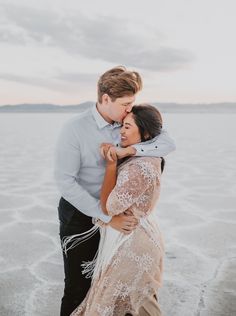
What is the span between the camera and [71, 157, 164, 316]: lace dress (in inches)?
81.4

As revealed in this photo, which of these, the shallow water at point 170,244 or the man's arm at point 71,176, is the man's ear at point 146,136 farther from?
the shallow water at point 170,244

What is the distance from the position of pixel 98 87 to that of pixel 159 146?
38 cm

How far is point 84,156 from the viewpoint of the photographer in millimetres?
2266

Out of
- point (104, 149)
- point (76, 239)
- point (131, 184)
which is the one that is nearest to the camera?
point (131, 184)

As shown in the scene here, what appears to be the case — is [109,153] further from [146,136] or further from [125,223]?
[125,223]

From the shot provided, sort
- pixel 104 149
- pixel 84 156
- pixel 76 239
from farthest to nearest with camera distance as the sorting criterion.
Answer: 1. pixel 76 239
2. pixel 84 156
3. pixel 104 149

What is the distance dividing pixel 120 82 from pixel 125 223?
0.61m

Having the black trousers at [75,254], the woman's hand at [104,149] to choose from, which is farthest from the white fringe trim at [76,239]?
the woman's hand at [104,149]

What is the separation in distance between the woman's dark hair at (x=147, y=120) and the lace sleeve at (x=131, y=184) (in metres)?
0.12

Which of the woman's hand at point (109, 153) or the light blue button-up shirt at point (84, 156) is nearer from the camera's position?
the woman's hand at point (109, 153)

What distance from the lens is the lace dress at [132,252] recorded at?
207 centimetres


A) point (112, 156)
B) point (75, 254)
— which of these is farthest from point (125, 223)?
point (75, 254)

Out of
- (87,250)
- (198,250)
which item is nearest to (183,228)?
(198,250)

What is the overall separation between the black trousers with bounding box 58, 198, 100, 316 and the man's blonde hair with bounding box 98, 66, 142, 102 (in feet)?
2.00
